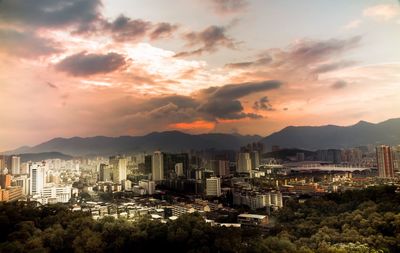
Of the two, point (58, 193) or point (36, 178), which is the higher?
point (36, 178)

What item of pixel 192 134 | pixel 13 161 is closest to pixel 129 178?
pixel 192 134

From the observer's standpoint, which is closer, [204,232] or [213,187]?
[204,232]

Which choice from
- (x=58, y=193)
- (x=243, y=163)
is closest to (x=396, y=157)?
(x=243, y=163)

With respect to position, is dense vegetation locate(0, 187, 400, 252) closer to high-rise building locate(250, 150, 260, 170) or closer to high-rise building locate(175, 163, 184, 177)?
high-rise building locate(250, 150, 260, 170)

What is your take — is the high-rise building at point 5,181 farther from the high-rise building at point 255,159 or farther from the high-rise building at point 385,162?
the high-rise building at point 385,162

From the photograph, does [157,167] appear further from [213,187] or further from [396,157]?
[396,157]

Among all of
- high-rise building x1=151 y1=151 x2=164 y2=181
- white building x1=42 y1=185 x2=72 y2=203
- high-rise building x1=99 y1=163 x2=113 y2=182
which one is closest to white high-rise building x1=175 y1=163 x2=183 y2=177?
high-rise building x1=151 y1=151 x2=164 y2=181

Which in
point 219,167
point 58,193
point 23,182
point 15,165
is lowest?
point 58,193
